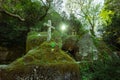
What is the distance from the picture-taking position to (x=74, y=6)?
3078 centimetres

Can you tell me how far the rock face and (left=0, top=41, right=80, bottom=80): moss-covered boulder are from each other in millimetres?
7261

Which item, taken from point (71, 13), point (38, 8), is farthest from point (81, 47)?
point (71, 13)

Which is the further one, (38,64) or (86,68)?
(86,68)

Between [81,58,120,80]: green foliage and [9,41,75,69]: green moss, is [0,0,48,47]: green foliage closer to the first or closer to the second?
[81,58,120,80]: green foliage

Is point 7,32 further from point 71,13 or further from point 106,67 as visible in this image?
point 106,67

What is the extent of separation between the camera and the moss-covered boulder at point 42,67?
6680mm

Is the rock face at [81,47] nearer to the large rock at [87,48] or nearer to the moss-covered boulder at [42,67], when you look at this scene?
the large rock at [87,48]

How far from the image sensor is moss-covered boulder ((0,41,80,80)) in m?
6.68

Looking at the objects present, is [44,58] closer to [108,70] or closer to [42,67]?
[42,67]

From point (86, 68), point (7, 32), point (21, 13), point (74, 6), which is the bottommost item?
point (86, 68)

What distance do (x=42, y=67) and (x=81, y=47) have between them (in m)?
9.07

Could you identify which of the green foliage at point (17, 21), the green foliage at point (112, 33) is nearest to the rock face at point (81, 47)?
the green foliage at point (112, 33)

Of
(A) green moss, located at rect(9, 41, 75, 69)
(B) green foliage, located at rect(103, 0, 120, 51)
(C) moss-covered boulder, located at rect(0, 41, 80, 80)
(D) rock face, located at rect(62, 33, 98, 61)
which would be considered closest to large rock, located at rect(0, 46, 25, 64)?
(D) rock face, located at rect(62, 33, 98, 61)

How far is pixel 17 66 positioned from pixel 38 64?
0.60 meters
